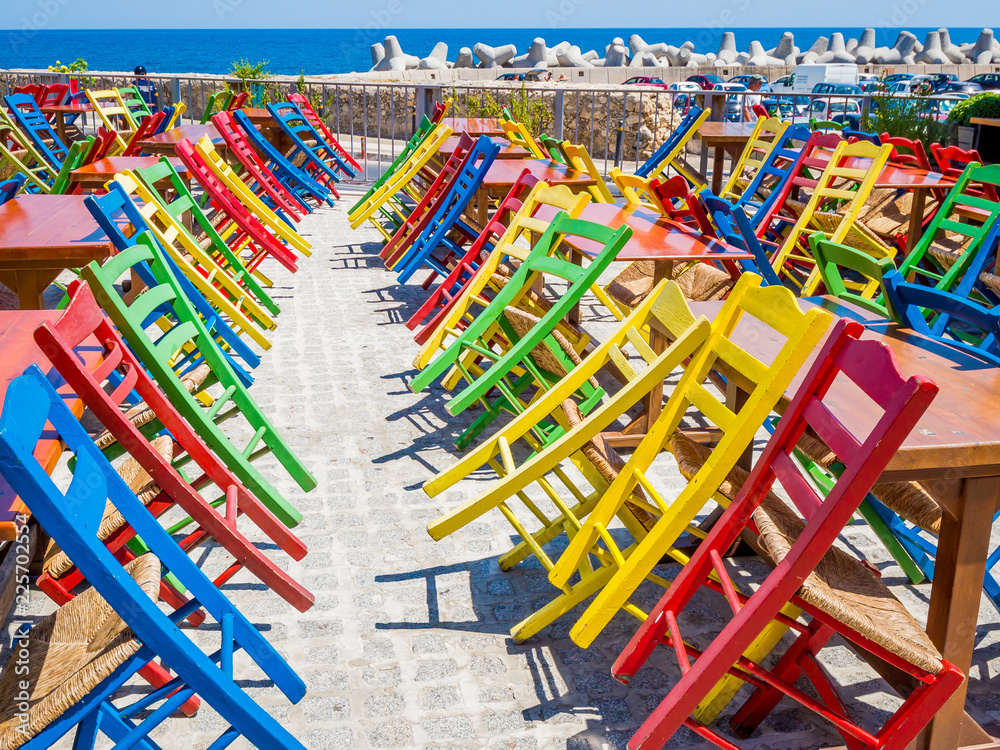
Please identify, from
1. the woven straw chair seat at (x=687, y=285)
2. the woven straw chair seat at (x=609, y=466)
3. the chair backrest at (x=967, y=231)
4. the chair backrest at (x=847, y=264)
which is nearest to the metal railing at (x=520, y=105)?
the chair backrest at (x=967, y=231)

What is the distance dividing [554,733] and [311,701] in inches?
26.1

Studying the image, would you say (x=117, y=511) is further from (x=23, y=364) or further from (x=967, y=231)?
(x=967, y=231)

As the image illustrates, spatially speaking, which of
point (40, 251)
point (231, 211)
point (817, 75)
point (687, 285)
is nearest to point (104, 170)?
point (231, 211)

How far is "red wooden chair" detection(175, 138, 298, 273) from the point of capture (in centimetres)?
608

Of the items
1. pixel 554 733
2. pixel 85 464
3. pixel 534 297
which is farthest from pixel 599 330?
pixel 85 464

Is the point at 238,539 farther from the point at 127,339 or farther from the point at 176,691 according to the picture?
the point at 127,339

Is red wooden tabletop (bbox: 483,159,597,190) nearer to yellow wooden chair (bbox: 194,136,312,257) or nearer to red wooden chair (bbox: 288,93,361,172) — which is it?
yellow wooden chair (bbox: 194,136,312,257)

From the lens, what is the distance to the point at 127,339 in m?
2.88

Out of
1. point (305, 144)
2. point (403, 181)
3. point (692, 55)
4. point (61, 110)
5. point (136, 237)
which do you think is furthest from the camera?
point (692, 55)

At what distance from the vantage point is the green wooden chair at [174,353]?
2807 millimetres

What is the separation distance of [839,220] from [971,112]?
14.7 feet

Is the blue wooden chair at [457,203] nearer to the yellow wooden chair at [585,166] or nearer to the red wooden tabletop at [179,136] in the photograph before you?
the yellow wooden chair at [585,166]

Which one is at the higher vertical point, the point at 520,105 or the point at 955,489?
the point at 955,489

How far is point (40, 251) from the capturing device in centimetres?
352
